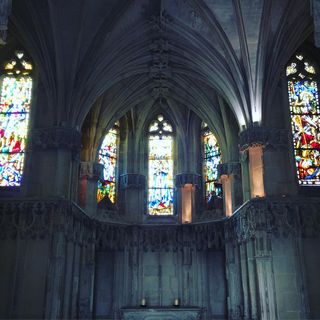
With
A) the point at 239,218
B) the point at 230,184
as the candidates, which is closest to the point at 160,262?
the point at 230,184

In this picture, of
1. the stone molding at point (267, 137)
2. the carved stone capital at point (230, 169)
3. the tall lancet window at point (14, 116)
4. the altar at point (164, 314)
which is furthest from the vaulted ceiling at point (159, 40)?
the altar at point (164, 314)

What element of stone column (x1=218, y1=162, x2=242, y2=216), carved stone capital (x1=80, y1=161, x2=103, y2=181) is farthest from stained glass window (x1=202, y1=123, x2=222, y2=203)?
carved stone capital (x1=80, y1=161, x2=103, y2=181)

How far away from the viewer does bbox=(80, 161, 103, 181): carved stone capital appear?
21628 mm

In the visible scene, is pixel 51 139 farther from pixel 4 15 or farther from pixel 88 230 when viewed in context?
pixel 4 15

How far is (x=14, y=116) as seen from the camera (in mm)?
19078

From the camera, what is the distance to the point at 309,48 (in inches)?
812

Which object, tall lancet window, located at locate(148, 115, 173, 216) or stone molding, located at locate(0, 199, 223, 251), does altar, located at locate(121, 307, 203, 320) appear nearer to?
stone molding, located at locate(0, 199, 223, 251)

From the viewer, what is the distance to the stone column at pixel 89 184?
21.7 m

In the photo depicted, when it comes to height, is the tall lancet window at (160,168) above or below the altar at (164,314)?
above

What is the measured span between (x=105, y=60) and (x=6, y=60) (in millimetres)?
4332

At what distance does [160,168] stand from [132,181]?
1.94 m

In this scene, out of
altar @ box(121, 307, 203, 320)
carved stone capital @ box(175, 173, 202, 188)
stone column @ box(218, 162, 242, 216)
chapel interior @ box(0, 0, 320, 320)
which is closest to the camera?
chapel interior @ box(0, 0, 320, 320)

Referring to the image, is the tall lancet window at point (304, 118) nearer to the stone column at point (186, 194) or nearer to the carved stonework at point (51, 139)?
the stone column at point (186, 194)

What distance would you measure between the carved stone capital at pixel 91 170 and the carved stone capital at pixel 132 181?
1.96 meters
